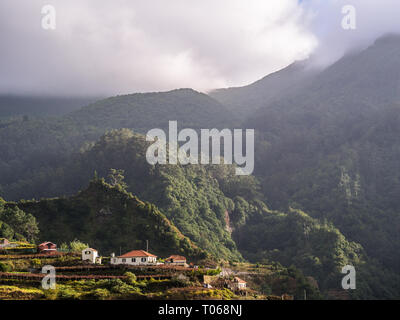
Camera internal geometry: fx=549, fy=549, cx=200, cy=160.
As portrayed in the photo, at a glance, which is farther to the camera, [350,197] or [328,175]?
[328,175]

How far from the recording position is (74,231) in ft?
293

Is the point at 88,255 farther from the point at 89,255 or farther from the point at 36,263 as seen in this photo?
the point at 36,263

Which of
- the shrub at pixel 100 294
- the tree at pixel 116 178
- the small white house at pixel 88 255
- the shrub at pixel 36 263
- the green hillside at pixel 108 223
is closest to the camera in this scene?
the shrub at pixel 100 294

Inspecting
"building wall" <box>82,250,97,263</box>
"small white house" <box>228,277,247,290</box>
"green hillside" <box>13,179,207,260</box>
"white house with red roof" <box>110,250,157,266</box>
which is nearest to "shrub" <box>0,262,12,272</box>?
"building wall" <box>82,250,97,263</box>

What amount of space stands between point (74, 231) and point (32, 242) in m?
7.79

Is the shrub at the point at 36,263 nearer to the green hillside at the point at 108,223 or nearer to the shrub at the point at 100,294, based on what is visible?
the shrub at the point at 100,294

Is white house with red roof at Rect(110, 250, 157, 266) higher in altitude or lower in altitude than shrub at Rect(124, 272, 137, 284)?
higher

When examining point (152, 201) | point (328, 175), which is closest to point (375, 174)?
point (328, 175)

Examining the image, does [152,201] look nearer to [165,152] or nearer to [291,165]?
[165,152]

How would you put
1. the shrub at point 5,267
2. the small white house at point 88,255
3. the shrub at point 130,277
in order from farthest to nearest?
the small white house at point 88,255 → the shrub at point 5,267 → the shrub at point 130,277

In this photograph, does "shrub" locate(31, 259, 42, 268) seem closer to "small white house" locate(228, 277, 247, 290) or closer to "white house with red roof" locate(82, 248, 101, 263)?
"white house with red roof" locate(82, 248, 101, 263)

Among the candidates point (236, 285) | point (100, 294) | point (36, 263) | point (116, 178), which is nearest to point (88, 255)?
point (36, 263)

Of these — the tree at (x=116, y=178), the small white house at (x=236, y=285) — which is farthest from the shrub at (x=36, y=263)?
the tree at (x=116, y=178)
